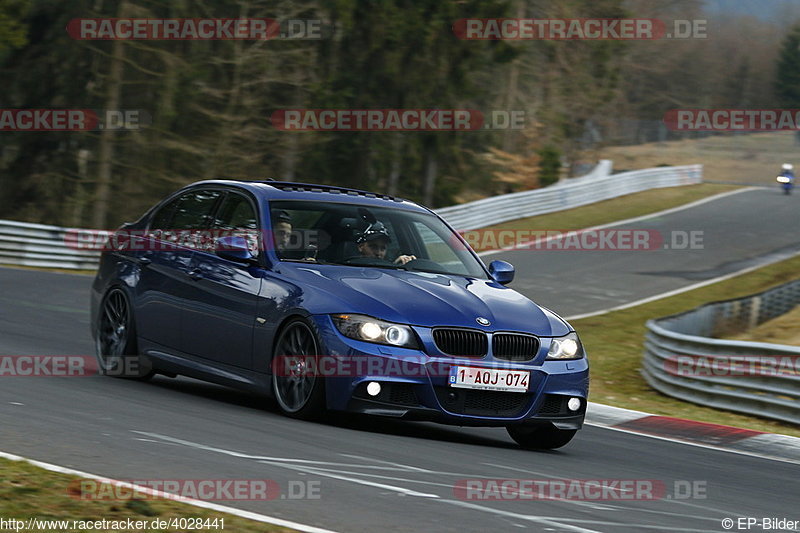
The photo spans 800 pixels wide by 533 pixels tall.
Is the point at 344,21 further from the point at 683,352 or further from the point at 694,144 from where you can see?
the point at 694,144

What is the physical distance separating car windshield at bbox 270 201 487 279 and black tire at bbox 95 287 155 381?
1806 millimetres

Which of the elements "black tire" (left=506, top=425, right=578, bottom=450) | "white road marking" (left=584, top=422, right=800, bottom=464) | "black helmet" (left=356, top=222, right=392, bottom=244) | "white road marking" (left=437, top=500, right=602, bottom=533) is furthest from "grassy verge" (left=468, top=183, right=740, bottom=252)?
"white road marking" (left=437, top=500, right=602, bottom=533)

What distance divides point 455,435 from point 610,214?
99.4 feet

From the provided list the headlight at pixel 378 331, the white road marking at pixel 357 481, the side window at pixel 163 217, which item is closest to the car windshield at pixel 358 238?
the headlight at pixel 378 331

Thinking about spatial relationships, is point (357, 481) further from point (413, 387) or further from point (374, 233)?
point (374, 233)

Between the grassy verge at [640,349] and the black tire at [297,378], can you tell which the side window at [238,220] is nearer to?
the black tire at [297,378]

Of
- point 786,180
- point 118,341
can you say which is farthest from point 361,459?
point 786,180

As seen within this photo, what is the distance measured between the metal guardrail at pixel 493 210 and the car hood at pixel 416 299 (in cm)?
1861

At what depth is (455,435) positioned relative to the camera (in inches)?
350

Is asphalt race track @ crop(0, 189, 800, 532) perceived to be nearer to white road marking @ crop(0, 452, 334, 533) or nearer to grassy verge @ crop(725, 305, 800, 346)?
white road marking @ crop(0, 452, 334, 533)

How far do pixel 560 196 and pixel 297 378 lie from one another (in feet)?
102

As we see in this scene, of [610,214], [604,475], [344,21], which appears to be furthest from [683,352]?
[344,21]

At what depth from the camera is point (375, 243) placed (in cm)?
908

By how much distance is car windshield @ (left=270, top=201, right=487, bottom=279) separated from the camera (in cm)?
892
